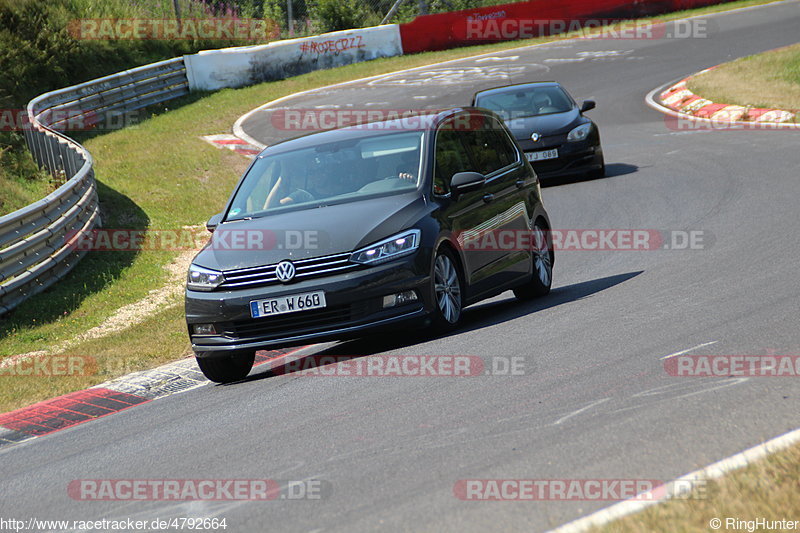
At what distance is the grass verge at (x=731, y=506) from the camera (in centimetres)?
377

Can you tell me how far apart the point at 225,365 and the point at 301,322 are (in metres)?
0.85

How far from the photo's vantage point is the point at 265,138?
2659 centimetres

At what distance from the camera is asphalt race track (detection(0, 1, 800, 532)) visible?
4.77 meters

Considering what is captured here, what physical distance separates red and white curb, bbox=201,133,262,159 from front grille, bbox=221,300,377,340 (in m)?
16.1

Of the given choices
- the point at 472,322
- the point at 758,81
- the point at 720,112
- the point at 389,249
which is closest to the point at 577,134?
the point at 720,112

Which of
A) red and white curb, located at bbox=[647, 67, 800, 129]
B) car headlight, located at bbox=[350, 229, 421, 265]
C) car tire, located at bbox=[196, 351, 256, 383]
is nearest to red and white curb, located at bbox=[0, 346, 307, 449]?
car tire, located at bbox=[196, 351, 256, 383]

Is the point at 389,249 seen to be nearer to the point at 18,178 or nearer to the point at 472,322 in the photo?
the point at 472,322

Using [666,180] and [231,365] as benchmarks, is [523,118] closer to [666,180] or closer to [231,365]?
[666,180]

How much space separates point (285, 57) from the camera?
3669 centimetres

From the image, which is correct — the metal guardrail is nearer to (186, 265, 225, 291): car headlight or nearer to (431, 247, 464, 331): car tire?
(186, 265, 225, 291): car headlight

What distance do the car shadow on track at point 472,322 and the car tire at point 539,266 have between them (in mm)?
85

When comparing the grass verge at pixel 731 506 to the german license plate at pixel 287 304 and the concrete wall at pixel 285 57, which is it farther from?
the concrete wall at pixel 285 57

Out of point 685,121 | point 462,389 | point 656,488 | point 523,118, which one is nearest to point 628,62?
point 685,121


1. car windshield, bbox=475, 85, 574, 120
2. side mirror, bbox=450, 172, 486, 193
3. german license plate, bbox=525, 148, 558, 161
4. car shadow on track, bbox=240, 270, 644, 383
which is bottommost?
german license plate, bbox=525, 148, 558, 161
